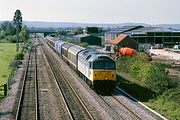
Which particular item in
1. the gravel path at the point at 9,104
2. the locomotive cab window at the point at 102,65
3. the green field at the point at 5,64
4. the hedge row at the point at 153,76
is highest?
the locomotive cab window at the point at 102,65

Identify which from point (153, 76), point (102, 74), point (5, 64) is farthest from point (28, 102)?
point (5, 64)

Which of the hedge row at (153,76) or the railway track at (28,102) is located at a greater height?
the hedge row at (153,76)

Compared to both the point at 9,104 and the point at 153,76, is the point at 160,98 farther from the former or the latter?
the point at 9,104

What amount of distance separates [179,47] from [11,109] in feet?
271

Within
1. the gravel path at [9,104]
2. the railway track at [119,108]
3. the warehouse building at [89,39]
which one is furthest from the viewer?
the warehouse building at [89,39]

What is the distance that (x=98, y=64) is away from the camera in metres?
31.6

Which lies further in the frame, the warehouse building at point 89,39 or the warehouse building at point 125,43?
the warehouse building at point 89,39

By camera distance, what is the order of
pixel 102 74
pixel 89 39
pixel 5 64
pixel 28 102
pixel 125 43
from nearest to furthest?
pixel 28 102 < pixel 102 74 < pixel 5 64 < pixel 125 43 < pixel 89 39

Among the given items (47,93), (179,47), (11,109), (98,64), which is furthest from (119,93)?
(179,47)

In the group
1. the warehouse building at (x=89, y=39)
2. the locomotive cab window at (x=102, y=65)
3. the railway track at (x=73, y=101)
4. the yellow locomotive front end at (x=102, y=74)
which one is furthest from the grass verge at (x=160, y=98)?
the warehouse building at (x=89, y=39)

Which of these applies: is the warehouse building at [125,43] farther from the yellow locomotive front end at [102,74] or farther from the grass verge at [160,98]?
the yellow locomotive front end at [102,74]

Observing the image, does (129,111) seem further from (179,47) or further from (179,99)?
(179,47)

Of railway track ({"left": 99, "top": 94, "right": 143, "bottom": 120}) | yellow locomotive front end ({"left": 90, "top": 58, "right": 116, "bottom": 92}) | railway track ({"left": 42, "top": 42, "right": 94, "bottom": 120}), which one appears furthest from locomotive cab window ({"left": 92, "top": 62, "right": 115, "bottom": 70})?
railway track ({"left": 42, "top": 42, "right": 94, "bottom": 120})

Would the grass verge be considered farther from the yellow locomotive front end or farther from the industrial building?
the industrial building
